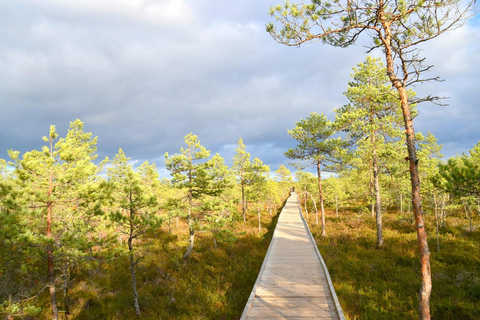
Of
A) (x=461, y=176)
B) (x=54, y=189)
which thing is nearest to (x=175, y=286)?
(x=54, y=189)

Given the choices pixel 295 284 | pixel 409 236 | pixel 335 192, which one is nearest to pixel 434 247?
pixel 409 236

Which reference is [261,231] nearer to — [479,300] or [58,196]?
[479,300]

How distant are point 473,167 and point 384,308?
6.16 metres

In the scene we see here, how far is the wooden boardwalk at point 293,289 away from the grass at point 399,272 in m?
0.92

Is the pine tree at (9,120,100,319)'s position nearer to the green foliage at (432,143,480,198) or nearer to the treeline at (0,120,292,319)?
the treeline at (0,120,292,319)

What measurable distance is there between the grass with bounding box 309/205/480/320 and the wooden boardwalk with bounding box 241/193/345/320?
3.03ft

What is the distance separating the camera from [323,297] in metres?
8.70

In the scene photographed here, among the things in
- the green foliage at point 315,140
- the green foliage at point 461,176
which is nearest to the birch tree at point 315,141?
the green foliage at point 315,140

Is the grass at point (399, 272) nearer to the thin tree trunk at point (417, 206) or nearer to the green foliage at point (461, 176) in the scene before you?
the thin tree trunk at point (417, 206)

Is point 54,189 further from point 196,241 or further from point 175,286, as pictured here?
point 196,241

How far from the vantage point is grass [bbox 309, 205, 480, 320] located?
956 centimetres

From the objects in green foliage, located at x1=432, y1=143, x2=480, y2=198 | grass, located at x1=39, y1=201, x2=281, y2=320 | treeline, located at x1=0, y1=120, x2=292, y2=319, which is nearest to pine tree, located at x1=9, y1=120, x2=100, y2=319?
treeline, located at x1=0, y1=120, x2=292, y2=319

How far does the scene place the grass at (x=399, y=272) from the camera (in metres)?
9.56

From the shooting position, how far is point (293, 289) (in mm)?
9445
